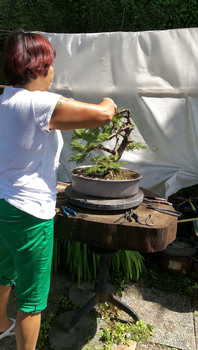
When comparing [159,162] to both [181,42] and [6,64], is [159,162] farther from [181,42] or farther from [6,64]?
[6,64]

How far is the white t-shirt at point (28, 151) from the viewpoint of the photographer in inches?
53.7

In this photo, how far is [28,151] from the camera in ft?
4.73

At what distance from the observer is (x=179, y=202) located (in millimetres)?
3193

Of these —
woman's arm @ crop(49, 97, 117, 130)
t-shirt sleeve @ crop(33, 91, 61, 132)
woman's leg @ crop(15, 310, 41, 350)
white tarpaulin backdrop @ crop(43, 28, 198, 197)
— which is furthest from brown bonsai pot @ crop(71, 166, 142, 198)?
white tarpaulin backdrop @ crop(43, 28, 198, 197)

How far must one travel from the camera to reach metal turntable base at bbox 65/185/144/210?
1923mm

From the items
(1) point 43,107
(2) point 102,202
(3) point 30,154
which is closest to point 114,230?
(2) point 102,202

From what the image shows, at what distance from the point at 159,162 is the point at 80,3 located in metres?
2.61

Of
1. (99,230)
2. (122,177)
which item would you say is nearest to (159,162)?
(122,177)

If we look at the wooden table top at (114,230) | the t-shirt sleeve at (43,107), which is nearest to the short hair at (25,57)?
the t-shirt sleeve at (43,107)

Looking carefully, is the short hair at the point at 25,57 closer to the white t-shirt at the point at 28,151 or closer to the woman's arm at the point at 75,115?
the white t-shirt at the point at 28,151

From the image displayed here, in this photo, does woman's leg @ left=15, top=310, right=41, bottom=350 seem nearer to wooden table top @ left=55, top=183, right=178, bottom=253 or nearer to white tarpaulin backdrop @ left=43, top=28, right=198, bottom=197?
wooden table top @ left=55, top=183, right=178, bottom=253

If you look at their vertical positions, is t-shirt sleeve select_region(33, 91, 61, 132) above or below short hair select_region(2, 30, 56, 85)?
below

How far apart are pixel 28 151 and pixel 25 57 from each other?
467 mm

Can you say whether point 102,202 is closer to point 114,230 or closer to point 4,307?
point 114,230
